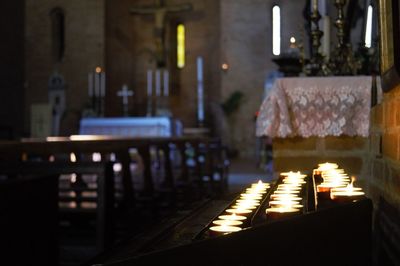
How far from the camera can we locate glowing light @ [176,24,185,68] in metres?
14.7

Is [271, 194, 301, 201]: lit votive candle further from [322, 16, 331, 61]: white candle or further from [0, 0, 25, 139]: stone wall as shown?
[0, 0, 25, 139]: stone wall

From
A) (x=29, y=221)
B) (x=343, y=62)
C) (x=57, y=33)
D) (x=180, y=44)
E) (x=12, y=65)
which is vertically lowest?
(x=29, y=221)

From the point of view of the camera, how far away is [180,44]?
1472 centimetres

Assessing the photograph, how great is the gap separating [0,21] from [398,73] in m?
14.1

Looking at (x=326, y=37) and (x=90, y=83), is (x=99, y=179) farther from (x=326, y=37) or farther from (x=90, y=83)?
(x=90, y=83)

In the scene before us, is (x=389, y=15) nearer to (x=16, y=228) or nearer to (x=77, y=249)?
(x=16, y=228)

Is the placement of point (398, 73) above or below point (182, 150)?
above

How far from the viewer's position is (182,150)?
5848 millimetres

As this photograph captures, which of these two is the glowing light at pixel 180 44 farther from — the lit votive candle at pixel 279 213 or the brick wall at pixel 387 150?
the lit votive candle at pixel 279 213

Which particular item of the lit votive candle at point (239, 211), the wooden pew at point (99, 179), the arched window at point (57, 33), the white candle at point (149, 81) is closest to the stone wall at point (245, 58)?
the white candle at point (149, 81)

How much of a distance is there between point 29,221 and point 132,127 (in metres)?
7.72

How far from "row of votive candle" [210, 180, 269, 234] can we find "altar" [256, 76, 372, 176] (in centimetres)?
150

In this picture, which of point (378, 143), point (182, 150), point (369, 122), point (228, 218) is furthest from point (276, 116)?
point (182, 150)

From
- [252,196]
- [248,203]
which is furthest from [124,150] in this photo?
[248,203]
